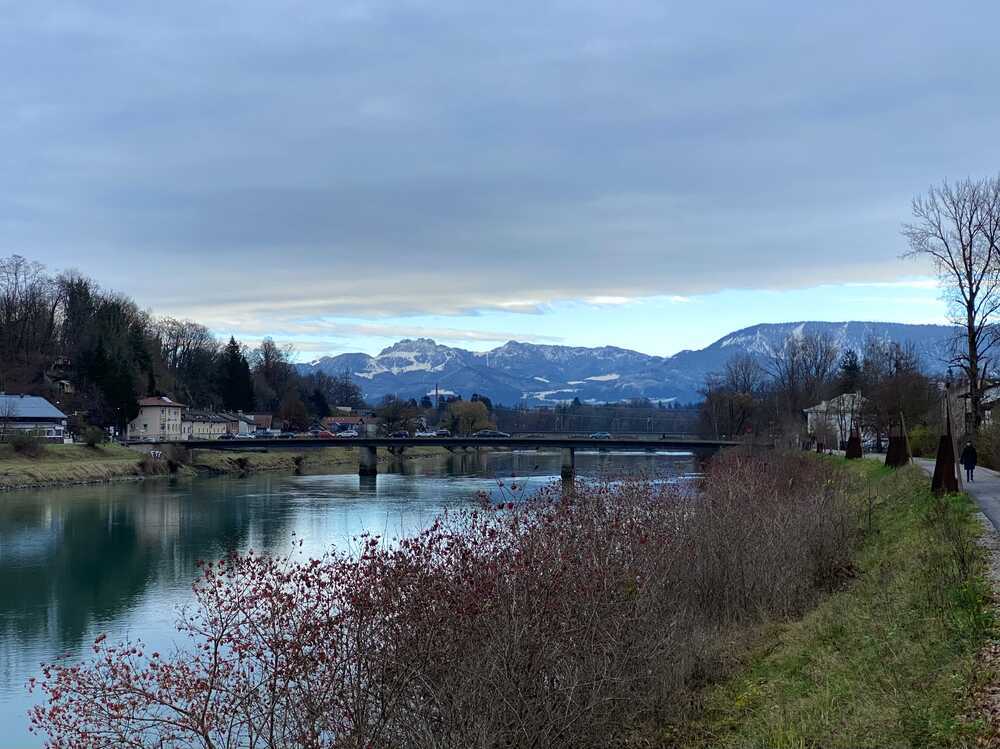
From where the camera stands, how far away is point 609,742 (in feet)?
40.4

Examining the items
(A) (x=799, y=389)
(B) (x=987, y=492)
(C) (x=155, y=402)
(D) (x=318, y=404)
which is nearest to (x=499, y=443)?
(A) (x=799, y=389)

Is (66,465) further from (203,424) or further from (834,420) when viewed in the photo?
(834,420)

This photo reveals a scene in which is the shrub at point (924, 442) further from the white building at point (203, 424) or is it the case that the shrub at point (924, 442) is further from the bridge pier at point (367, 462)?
Answer: the white building at point (203, 424)

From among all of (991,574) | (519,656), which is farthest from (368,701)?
(991,574)

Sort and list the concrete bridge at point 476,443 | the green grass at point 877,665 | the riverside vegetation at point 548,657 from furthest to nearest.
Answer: the concrete bridge at point 476,443, the riverside vegetation at point 548,657, the green grass at point 877,665

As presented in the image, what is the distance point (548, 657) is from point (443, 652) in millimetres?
1318

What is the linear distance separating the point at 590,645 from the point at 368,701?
10.4 ft

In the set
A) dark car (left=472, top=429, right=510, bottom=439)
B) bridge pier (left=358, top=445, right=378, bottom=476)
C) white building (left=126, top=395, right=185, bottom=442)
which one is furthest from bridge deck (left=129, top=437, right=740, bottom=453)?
white building (left=126, top=395, right=185, bottom=442)

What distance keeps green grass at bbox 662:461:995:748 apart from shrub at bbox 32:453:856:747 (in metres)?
1.15

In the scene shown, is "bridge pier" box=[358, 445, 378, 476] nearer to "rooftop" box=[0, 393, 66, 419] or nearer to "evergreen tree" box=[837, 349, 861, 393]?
"rooftop" box=[0, 393, 66, 419]

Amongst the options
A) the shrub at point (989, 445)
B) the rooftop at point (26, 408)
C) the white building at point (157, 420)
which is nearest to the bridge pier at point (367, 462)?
the rooftop at point (26, 408)

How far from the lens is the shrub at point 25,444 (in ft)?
238

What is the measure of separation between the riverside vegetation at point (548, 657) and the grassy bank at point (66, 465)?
5502cm

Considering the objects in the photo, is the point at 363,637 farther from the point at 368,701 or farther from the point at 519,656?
the point at 519,656
